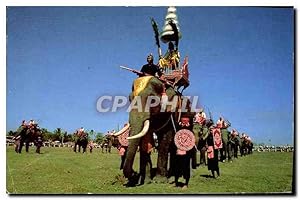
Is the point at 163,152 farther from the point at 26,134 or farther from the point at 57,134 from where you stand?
the point at 26,134

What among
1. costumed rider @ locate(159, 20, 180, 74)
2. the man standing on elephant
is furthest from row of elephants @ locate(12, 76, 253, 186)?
costumed rider @ locate(159, 20, 180, 74)

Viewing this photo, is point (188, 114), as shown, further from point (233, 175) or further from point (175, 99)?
point (233, 175)

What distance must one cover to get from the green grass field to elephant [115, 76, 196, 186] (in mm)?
117

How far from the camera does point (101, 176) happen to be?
772cm

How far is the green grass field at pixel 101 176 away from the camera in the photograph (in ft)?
25.1

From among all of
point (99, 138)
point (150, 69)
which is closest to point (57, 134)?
point (99, 138)

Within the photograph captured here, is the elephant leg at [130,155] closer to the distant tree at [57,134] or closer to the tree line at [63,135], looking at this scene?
the tree line at [63,135]

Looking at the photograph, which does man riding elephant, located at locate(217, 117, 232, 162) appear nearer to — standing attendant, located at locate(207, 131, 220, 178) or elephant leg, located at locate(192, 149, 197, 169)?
standing attendant, located at locate(207, 131, 220, 178)

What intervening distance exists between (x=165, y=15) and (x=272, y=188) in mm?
2193

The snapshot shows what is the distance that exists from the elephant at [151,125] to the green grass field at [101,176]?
117 mm

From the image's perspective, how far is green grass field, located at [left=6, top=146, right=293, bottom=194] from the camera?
7645mm

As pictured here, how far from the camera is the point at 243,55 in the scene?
25.7 feet

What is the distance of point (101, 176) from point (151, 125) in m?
0.78
